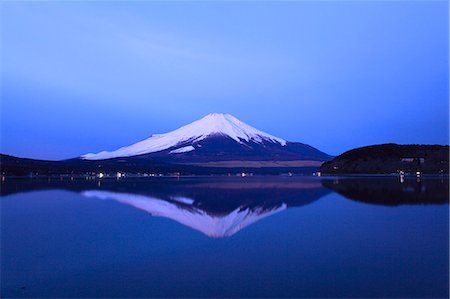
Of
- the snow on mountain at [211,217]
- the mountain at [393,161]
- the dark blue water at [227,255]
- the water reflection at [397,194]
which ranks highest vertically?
the mountain at [393,161]

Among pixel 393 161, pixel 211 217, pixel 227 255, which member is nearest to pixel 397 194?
pixel 211 217

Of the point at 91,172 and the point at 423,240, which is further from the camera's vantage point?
the point at 91,172

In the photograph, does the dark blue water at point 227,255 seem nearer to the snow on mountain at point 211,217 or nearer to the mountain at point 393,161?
the snow on mountain at point 211,217

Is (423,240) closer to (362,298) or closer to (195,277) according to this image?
(362,298)

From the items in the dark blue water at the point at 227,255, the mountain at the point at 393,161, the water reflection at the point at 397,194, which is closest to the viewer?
the dark blue water at the point at 227,255

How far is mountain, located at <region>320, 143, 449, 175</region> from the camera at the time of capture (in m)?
122

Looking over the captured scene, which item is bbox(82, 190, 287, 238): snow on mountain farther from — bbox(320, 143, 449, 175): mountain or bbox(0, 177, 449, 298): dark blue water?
bbox(320, 143, 449, 175): mountain

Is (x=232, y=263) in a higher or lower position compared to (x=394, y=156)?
lower

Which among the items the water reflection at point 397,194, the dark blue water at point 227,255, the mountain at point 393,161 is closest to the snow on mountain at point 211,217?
the dark blue water at point 227,255

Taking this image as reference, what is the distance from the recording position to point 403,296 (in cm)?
729

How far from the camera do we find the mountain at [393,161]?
121738 mm

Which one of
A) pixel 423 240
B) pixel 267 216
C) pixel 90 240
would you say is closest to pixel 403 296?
pixel 423 240

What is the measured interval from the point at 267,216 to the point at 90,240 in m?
7.59

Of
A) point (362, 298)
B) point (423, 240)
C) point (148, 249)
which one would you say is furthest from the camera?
point (423, 240)
